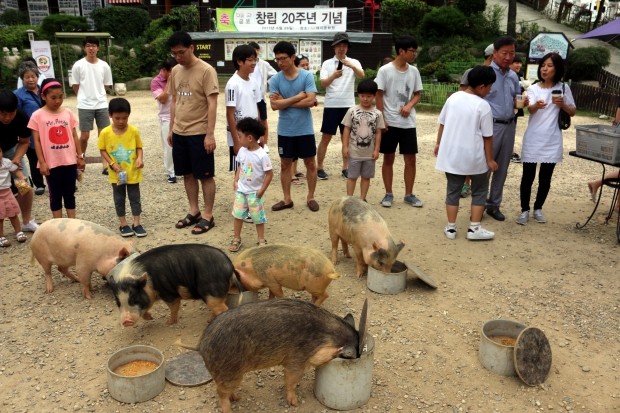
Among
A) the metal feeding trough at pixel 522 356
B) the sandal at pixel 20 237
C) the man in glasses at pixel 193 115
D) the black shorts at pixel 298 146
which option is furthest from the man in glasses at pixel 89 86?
the metal feeding trough at pixel 522 356

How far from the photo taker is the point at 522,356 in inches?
140

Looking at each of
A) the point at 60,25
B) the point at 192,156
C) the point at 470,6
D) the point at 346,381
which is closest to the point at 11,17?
the point at 60,25

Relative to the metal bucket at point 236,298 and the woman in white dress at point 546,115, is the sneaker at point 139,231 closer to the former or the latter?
the metal bucket at point 236,298

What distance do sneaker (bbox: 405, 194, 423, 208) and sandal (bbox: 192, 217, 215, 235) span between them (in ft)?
9.21

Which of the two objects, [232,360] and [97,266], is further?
[97,266]

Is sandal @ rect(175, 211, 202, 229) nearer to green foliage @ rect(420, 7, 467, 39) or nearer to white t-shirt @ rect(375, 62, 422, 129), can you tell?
white t-shirt @ rect(375, 62, 422, 129)

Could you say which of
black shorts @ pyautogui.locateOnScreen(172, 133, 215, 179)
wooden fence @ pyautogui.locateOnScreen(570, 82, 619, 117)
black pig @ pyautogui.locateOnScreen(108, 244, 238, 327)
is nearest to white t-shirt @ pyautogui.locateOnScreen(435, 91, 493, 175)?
black shorts @ pyautogui.locateOnScreen(172, 133, 215, 179)

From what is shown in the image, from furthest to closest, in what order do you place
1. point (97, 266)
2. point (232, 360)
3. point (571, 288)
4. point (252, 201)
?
point (252, 201) < point (571, 288) < point (97, 266) < point (232, 360)

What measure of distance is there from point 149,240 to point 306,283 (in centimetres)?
256

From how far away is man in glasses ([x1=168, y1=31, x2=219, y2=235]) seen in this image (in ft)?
19.3

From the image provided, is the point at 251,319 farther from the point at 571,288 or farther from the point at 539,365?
the point at 571,288

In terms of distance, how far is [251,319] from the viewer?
10.5 ft

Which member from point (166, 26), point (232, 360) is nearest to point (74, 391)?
point (232, 360)

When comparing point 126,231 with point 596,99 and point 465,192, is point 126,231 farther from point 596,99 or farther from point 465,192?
point 596,99
